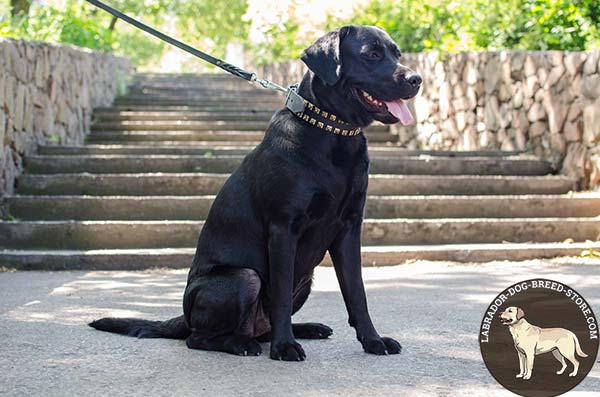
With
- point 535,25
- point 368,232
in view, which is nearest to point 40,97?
point 368,232

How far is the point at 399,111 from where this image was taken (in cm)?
414

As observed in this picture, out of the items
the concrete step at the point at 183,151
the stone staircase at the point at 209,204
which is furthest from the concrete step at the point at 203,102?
the concrete step at the point at 183,151

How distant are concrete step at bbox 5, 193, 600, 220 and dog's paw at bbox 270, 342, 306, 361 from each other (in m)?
4.84

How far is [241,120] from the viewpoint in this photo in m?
13.5

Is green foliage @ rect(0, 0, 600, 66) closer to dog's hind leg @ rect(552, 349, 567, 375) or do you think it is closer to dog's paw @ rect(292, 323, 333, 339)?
dog's paw @ rect(292, 323, 333, 339)

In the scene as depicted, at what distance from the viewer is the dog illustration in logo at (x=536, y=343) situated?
373cm

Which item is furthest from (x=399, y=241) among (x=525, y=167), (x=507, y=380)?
(x=507, y=380)

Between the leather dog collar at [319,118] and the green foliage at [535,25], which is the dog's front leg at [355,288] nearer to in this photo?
the leather dog collar at [319,118]

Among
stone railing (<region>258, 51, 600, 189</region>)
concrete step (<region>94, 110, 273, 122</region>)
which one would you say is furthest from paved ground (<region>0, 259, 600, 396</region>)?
concrete step (<region>94, 110, 273, 122</region>)

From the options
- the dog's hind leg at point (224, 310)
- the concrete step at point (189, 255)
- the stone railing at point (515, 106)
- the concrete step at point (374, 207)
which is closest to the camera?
the dog's hind leg at point (224, 310)

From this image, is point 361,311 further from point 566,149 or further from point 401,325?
point 566,149

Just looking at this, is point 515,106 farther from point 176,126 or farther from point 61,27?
point 61,27

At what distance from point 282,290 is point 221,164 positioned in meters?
5.98

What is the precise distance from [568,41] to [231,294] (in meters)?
7.86
